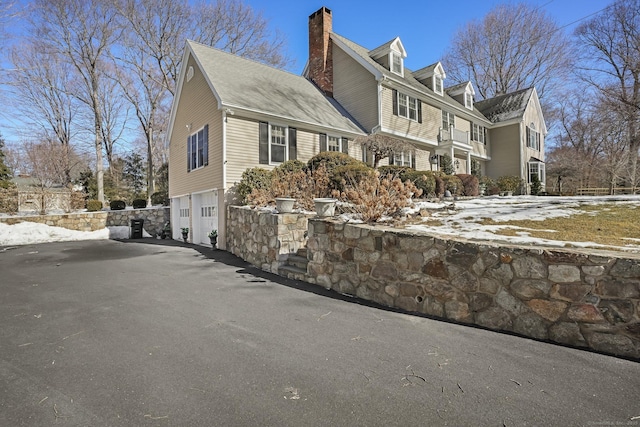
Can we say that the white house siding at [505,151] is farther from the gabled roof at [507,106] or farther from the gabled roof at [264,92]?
the gabled roof at [264,92]

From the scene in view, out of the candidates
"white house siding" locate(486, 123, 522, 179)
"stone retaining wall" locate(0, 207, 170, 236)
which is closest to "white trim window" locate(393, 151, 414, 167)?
"white house siding" locate(486, 123, 522, 179)

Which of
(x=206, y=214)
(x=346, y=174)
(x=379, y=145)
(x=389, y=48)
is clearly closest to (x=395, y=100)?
(x=389, y=48)

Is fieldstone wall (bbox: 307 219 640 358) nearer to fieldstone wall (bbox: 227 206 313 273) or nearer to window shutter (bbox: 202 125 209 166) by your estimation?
fieldstone wall (bbox: 227 206 313 273)

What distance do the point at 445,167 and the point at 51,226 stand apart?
2077cm

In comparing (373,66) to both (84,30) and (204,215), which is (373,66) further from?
(84,30)

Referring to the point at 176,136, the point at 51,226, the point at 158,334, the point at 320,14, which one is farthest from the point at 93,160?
the point at 158,334

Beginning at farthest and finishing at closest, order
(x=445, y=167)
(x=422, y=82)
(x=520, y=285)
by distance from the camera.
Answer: (x=422, y=82) < (x=445, y=167) < (x=520, y=285)

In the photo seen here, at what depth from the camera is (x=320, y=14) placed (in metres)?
17.2

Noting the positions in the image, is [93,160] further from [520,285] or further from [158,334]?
[520,285]

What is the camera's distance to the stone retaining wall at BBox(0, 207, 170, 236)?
14.8m

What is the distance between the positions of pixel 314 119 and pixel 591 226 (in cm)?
1042

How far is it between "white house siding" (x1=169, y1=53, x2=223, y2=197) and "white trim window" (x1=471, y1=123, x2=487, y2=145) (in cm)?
1800

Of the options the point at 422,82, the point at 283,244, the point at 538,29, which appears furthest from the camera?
the point at 538,29

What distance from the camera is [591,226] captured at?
4.44 metres
